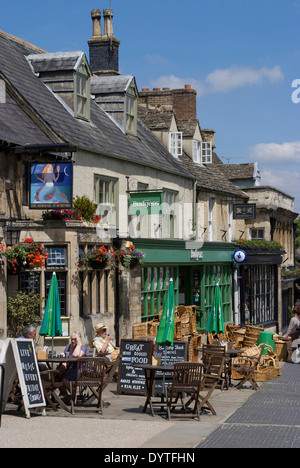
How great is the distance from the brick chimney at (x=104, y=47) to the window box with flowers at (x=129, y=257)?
1070 centimetres

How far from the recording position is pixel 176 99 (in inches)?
1273

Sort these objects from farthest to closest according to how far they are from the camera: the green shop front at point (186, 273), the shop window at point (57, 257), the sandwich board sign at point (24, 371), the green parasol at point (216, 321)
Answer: the green shop front at point (186, 273) < the green parasol at point (216, 321) < the shop window at point (57, 257) < the sandwich board sign at point (24, 371)

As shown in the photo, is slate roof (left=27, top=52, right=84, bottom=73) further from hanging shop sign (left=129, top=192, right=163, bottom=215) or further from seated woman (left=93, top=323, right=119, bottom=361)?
seated woman (left=93, top=323, right=119, bottom=361)

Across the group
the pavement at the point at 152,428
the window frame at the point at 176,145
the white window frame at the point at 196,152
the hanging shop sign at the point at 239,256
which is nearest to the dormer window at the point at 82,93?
the window frame at the point at 176,145

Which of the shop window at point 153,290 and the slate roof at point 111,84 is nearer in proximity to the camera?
the shop window at point 153,290

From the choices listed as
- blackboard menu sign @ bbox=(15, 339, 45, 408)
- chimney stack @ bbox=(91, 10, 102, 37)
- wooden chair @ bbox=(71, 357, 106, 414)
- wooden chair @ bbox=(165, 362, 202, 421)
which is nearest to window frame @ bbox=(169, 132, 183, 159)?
chimney stack @ bbox=(91, 10, 102, 37)

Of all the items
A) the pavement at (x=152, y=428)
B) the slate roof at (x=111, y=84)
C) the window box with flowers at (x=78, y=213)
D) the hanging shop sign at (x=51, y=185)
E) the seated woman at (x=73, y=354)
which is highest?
the slate roof at (x=111, y=84)

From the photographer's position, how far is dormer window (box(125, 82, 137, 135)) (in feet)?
82.3

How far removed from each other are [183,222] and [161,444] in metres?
17.0

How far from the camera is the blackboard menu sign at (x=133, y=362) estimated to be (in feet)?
52.5

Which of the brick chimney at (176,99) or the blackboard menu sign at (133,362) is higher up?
the brick chimney at (176,99)

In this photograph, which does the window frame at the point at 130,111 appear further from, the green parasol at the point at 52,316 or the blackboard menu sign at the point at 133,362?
the green parasol at the point at 52,316
